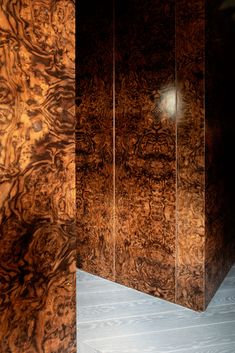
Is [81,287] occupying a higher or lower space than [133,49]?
lower

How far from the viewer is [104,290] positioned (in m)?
3.51

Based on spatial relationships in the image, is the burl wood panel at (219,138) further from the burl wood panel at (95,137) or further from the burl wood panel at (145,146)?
the burl wood panel at (95,137)

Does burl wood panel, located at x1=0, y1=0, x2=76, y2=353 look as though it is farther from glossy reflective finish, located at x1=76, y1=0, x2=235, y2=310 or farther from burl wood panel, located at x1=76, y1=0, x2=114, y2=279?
burl wood panel, located at x1=76, y1=0, x2=114, y2=279

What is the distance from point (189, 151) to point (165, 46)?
0.81m

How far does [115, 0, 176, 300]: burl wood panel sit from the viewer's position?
314 cm

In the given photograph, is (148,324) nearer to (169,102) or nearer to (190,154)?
(190,154)

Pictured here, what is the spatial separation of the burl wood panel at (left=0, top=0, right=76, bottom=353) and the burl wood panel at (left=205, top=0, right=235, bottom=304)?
1.88 m

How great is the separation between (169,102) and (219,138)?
0.60m

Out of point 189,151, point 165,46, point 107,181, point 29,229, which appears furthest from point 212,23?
point 29,229

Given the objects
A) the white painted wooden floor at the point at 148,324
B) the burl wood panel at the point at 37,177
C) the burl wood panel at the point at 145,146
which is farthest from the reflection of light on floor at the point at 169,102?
the burl wood panel at the point at 37,177

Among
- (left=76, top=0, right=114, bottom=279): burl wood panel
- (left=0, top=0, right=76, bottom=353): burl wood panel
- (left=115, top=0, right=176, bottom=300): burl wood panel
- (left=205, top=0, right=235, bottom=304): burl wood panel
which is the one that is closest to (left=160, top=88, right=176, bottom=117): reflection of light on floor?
(left=115, top=0, right=176, bottom=300): burl wood panel

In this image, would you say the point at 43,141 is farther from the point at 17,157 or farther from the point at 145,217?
the point at 145,217

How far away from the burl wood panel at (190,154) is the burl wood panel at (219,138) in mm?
84

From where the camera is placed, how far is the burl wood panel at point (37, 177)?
1.16 m
